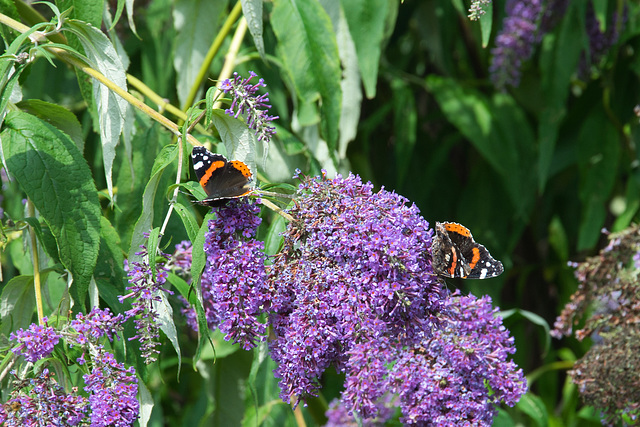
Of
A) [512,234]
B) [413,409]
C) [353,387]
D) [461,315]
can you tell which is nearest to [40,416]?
[353,387]

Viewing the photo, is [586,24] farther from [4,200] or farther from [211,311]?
[4,200]

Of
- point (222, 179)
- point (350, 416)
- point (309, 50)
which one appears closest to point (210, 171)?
point (222, 179)

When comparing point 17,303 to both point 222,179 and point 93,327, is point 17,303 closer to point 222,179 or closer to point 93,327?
point 93,327

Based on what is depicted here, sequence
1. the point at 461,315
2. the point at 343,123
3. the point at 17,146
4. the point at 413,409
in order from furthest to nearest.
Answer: the point at 343,123 < the point at 461,315 < the point at 413,409 < the point at 17,146

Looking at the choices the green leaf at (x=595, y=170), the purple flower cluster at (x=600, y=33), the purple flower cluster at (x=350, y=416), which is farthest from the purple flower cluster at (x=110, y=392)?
the purple flower cluster at (x=600, y=33)

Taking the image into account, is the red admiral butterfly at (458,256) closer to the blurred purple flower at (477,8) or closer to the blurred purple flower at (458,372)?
the blurred purple flower at (458,372)

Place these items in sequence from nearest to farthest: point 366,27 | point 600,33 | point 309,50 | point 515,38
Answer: point 309,50
point 366,27
point 515,38
point 600,33

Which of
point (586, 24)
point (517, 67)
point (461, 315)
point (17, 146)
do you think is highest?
point (586, 24)
